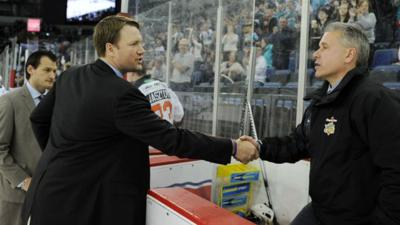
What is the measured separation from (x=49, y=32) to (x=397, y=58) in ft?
52.0

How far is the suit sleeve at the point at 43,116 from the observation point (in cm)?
191

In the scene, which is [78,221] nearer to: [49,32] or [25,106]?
[25,106]

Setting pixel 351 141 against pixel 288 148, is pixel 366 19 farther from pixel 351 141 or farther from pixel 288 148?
pixel 351 141

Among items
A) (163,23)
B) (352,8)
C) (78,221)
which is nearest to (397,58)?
(352,8)

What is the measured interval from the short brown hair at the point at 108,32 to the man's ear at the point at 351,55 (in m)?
0.90

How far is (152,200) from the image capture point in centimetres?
170

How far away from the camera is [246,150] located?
200 centimetres

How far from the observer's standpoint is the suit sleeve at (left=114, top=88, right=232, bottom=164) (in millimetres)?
1580

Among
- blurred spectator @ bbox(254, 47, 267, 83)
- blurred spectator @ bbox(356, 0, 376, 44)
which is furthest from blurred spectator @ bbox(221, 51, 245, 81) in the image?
blurred spectator @ bbox(356, 0, 376, 44)

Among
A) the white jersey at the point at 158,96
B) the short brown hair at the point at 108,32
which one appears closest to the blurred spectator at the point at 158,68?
the white jersey at the point at 158,96

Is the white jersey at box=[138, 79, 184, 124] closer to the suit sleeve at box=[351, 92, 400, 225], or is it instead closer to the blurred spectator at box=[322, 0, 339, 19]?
the blurred spectator at box=[322, 0, 339, 19]

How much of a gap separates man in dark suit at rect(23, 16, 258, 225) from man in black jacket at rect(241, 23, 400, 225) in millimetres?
458

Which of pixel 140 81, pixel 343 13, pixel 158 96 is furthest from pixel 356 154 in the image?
pixel 343 13

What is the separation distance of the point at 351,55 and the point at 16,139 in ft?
5.98
